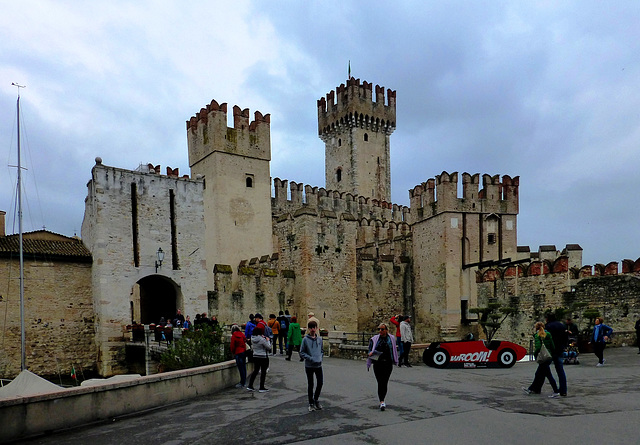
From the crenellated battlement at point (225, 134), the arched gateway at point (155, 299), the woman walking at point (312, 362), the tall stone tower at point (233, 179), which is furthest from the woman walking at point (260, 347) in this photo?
the crenellated battlement at point (225, 134)

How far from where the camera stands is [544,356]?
11.1m

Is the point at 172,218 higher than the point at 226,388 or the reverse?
higher

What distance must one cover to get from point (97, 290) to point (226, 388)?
1385 centimetres

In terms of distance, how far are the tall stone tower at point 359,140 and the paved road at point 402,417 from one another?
4477 centimetres

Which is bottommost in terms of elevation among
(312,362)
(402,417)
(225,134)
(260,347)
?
(402,417)

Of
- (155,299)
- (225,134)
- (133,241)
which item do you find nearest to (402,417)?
(133,241)

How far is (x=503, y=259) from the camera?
1167 inches

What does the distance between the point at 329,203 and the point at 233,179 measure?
518 inches

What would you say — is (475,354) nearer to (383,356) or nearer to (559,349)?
(559,349)

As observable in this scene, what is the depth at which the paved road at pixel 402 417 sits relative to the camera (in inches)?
327

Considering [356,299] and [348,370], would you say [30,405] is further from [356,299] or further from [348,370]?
[356,299]

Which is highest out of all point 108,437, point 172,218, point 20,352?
point 172,218

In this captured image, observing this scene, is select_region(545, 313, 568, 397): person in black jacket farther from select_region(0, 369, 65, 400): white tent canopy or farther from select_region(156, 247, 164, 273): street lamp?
select_region(156, 247, 164, 273): street lamp

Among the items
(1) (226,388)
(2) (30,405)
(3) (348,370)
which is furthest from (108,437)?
(3) (348,370)
